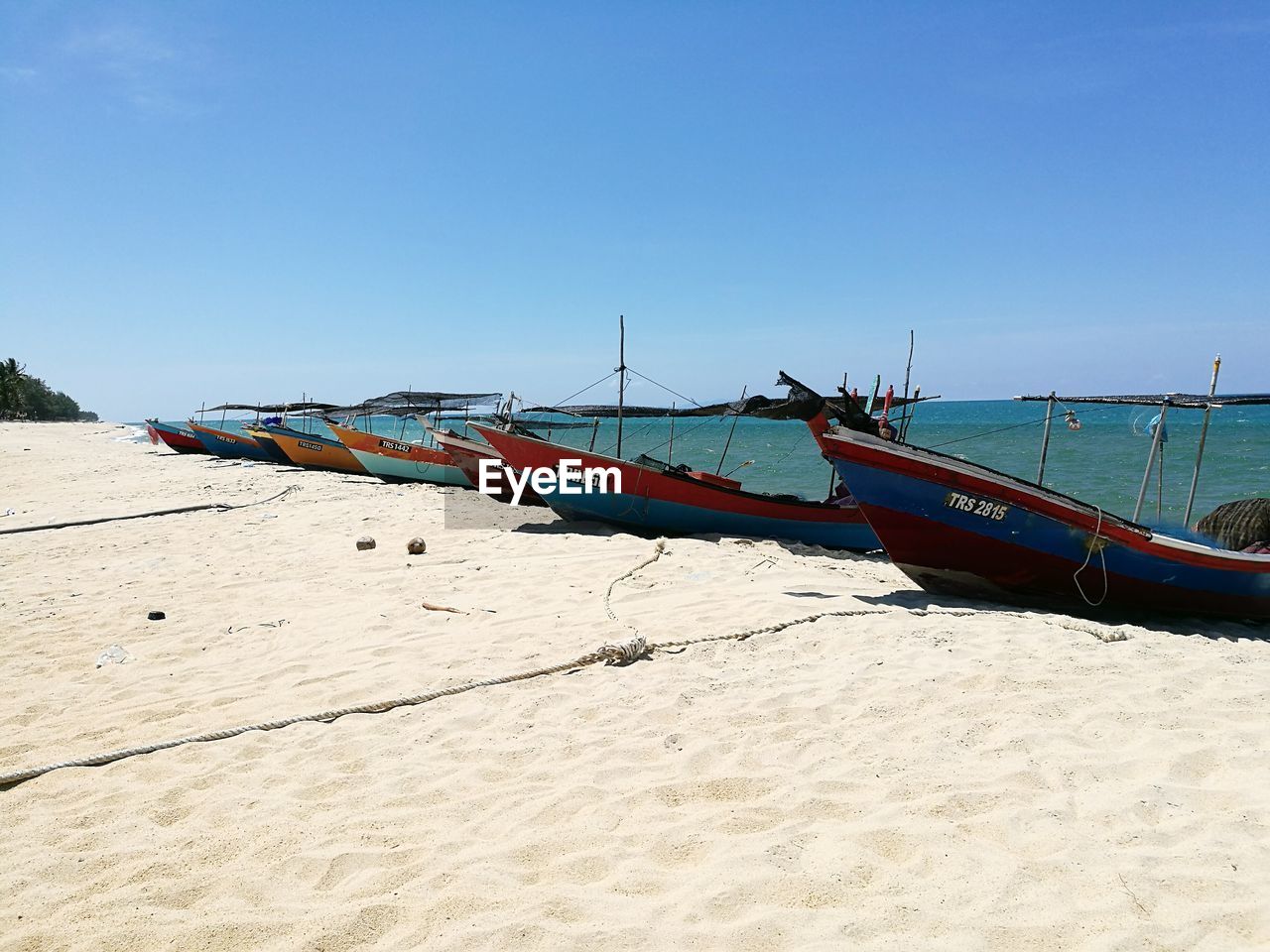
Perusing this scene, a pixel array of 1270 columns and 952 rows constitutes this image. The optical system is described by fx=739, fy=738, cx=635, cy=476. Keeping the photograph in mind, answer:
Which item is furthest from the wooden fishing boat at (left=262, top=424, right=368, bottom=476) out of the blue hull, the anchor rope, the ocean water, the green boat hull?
the anchor rope

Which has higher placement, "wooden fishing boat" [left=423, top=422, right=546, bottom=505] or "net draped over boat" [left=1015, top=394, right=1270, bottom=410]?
"net draped over boat" [left=1015, top=394, right=1270, bottom=410]

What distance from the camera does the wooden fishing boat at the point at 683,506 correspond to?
10477 mm

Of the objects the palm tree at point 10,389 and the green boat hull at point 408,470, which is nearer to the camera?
the green boat hull at point 408,470

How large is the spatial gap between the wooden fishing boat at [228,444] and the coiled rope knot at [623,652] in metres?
23.2

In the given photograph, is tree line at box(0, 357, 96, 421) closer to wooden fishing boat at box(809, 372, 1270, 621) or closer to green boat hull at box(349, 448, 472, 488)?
green boat hull at box(349, 448, 472, 488)

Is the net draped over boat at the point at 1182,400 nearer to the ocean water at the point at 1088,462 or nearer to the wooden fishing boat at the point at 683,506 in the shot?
the ocean water at the point at 1088,462

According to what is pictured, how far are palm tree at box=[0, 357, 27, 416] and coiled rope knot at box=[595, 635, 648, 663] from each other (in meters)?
75.4

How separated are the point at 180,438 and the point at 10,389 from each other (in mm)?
46990

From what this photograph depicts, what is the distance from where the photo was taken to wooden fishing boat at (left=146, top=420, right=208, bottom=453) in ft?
92.6

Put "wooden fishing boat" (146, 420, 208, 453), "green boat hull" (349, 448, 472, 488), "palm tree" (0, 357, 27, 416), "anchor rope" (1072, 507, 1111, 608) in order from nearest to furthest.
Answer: "anchor rope" (1072, 507, 1111, 608) → "green boat hull" (349, 448, 472, 488) → "wooden fishing boat" (146, 420, 208, 453) → "palm tree" (0, 357, 27, 416)

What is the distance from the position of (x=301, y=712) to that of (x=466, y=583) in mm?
3017

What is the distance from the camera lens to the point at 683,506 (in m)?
10.6

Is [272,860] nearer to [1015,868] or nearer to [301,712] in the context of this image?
[301,712]

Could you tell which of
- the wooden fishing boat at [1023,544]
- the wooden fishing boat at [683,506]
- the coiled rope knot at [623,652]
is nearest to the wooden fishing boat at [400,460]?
the wooden fishing boat at [683,506]
